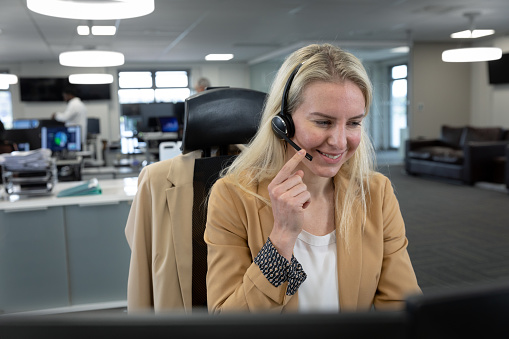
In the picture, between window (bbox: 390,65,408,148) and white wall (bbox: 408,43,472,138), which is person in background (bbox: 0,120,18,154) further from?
white wall (bbox: 408,43,472,138)

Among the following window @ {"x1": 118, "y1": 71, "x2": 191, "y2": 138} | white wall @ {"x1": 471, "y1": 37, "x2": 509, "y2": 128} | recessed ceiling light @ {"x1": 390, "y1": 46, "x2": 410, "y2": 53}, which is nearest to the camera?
white wall @ {"x1": 471, "y1": 37, "x2": 509, "y2": 128}

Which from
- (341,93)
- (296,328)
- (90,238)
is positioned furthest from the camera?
(90,238)

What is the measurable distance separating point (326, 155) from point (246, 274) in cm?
38

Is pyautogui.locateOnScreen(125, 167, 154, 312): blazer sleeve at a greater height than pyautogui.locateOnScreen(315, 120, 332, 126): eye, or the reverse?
pyautogui.locateOnScreen(315, 120, 332, 126): eye

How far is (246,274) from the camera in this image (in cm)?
118

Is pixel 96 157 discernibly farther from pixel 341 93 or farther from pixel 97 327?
pixel 97 327

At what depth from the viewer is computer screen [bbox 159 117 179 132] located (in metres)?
6.53

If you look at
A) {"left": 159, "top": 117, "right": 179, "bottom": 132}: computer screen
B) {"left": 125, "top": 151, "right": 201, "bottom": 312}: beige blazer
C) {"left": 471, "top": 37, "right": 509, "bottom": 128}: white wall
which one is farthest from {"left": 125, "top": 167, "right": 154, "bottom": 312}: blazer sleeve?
{"left": 471, "top": 37, "right": 509, "bottom": 128}: white wall

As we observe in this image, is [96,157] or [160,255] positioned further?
[96,157]

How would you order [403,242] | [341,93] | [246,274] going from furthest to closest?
[403,242], [341,93], [246,274]

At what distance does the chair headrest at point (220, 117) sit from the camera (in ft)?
5.52

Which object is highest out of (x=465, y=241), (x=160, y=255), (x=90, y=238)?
(x=160, y=255)

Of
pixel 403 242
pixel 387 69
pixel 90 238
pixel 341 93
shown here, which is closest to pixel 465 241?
pixel 90 238

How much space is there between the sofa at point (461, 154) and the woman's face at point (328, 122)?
7847mm
